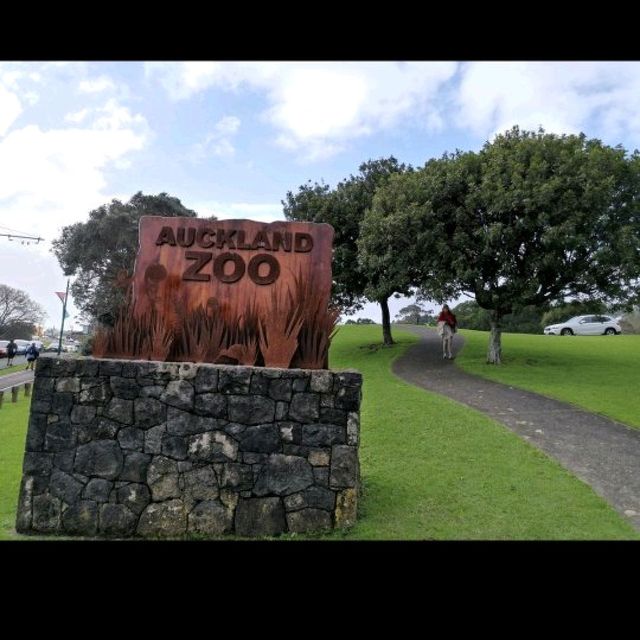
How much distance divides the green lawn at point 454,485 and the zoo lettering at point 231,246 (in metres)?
2.70

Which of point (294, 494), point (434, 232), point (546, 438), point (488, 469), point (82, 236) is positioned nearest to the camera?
point (294, 494)

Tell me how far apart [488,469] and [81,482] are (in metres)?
4.58

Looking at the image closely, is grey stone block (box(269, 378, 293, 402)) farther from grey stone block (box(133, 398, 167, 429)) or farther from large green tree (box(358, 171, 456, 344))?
large green tree (box(358, 171, 456, 344))

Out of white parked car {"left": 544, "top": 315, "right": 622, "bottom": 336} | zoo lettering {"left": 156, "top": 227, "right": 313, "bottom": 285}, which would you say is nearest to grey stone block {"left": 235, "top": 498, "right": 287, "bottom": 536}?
zoo lettering {"left": 156, "top": 227, "right": 313, "bottom": 285}

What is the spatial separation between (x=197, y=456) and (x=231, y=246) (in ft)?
7.38

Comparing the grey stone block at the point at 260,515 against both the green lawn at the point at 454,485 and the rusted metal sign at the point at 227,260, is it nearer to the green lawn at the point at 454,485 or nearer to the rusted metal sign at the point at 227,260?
the green lawn at the point at 454,485

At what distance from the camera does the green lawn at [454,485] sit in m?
5.02

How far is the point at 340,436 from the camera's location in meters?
5.02

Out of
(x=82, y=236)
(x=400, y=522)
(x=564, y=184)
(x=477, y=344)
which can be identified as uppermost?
(x=82, y=236)

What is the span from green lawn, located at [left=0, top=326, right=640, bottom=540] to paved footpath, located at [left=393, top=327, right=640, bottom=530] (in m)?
0.26
